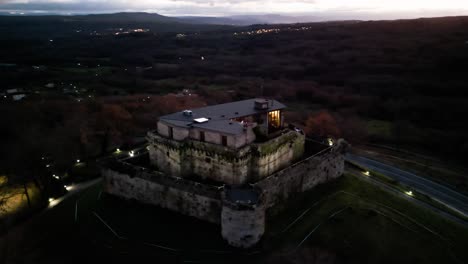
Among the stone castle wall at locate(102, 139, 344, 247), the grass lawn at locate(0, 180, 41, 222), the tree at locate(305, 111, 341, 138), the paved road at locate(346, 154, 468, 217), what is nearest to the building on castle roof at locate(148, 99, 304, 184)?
the stone castle wall at locate(102, 139, 344, 247)

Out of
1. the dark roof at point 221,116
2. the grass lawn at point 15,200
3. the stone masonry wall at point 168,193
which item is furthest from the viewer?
the grass lawn at point 15,200

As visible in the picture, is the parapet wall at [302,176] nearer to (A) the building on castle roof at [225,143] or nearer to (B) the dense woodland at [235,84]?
(A) the building on castle roof at [225,143]

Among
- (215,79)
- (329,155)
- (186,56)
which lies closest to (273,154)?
(329,155)

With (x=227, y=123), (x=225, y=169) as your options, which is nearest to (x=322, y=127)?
(x=227, y=123)

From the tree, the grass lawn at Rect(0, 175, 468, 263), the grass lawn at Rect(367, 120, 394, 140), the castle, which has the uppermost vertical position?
the castle

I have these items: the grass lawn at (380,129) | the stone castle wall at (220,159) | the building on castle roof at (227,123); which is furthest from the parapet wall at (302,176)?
the grass lawn at (380,129)

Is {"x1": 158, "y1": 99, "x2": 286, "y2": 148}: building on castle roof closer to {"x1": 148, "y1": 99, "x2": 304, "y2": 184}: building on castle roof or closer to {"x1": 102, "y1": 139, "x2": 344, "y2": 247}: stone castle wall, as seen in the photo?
{"x1": 148, "y1": 99, "x2": 304, "y2": 184}: building on castle roof

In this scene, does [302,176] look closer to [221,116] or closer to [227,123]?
[227,123]
